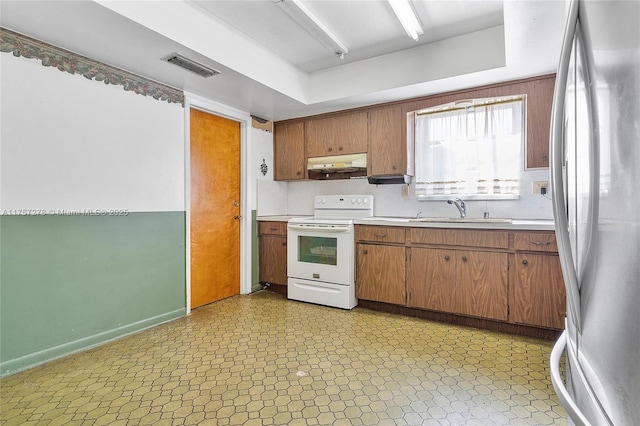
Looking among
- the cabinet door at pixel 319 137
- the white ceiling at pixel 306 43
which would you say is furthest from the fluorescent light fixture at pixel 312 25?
the cabinet door at pixel 319 137

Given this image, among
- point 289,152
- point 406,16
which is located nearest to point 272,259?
point 289,152

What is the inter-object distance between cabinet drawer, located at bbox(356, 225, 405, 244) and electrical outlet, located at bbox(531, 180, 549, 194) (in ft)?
4.05

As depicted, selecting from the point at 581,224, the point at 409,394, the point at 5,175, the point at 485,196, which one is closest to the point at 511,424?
the point at 409,394

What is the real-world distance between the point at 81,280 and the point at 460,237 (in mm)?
3000

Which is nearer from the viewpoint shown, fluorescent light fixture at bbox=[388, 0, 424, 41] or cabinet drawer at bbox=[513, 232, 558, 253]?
fluorescent light fixture at bbox=[388, 0, 424, 41]

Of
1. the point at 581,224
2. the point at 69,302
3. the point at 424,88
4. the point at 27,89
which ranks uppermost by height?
the point at 424,88

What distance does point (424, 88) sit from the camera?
3061 millimetres

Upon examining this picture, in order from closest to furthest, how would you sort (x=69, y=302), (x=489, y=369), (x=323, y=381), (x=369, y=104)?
(x=323, y=381), (x=489, y=369), (x=69, y=302), (x=369, y=104)

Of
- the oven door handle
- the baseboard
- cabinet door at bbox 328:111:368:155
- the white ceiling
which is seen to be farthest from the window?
the baseboard

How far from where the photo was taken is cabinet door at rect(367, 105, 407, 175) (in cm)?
343

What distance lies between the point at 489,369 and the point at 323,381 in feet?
3.51

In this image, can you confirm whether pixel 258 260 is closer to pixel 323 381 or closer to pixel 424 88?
pixel 323 381

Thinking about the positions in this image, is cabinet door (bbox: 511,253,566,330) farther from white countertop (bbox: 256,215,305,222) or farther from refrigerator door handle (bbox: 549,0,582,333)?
white countertop (bbox: 256,215,305,222)

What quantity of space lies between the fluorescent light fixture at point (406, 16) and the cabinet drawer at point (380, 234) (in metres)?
1.65
